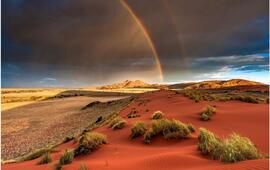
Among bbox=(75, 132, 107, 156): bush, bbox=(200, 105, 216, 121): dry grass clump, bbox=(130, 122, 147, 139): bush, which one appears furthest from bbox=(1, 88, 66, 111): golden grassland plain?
bbox=(75, 132, 107, 156): bush

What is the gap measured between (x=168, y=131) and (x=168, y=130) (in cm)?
4

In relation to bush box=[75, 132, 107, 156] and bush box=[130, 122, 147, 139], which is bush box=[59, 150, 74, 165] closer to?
bush box=[75, 132, 107, 156]

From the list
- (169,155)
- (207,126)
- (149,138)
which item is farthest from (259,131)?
(169,155)

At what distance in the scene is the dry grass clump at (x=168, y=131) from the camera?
1098 centimetres

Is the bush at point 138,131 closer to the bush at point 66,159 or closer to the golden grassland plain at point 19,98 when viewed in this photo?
the bush at point 66,159

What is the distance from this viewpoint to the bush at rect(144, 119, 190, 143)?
11.0 m

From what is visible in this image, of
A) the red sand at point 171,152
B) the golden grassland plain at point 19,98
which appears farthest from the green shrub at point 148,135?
the golden grassland plain at point 19,98

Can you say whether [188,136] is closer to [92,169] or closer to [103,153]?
[103,153]

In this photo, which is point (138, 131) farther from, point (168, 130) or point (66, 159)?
point (66, 159)

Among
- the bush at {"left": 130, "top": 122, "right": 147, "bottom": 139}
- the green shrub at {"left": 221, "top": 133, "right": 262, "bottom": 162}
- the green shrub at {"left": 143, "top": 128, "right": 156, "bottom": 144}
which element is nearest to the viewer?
the green shrub at {"left": 221, "top": 133, "right": 262, "bottom": 162}

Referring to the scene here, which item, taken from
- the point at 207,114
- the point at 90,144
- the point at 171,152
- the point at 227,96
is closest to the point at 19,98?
the point at 227,96

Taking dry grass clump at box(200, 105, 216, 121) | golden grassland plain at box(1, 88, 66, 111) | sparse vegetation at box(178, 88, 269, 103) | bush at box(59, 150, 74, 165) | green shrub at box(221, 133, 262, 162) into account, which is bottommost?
bush at box(59, 150, 74, 165)

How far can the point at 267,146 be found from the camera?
10.2 metres

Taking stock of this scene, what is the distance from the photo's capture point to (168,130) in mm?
11414
